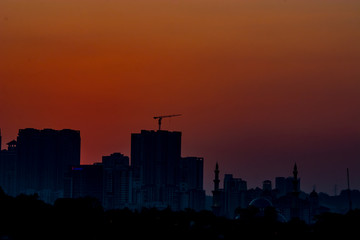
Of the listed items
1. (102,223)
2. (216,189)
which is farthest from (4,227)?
(216,189)

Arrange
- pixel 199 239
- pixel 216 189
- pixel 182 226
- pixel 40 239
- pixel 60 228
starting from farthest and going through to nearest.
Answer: pixel 216 189 < pixel 182 226 < pixel 199 239 < pixel 60 228 < pixel 40 239

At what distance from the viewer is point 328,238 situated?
87875 mm

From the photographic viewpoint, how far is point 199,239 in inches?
3442

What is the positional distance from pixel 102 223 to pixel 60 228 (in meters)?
7.58

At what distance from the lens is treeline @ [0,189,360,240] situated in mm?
80938

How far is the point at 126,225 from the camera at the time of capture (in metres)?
88.9

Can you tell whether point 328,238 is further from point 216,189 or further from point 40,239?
point 216,189

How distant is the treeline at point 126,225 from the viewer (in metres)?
80.9

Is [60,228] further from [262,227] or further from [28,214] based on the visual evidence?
[262,227]

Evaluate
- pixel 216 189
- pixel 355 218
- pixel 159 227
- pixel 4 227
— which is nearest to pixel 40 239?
pixel 4 227

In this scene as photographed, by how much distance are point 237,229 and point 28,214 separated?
773 inches

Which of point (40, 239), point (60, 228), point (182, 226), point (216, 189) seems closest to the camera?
point (40, 239)

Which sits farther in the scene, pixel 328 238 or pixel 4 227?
pixel 328 238

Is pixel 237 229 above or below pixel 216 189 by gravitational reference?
below
